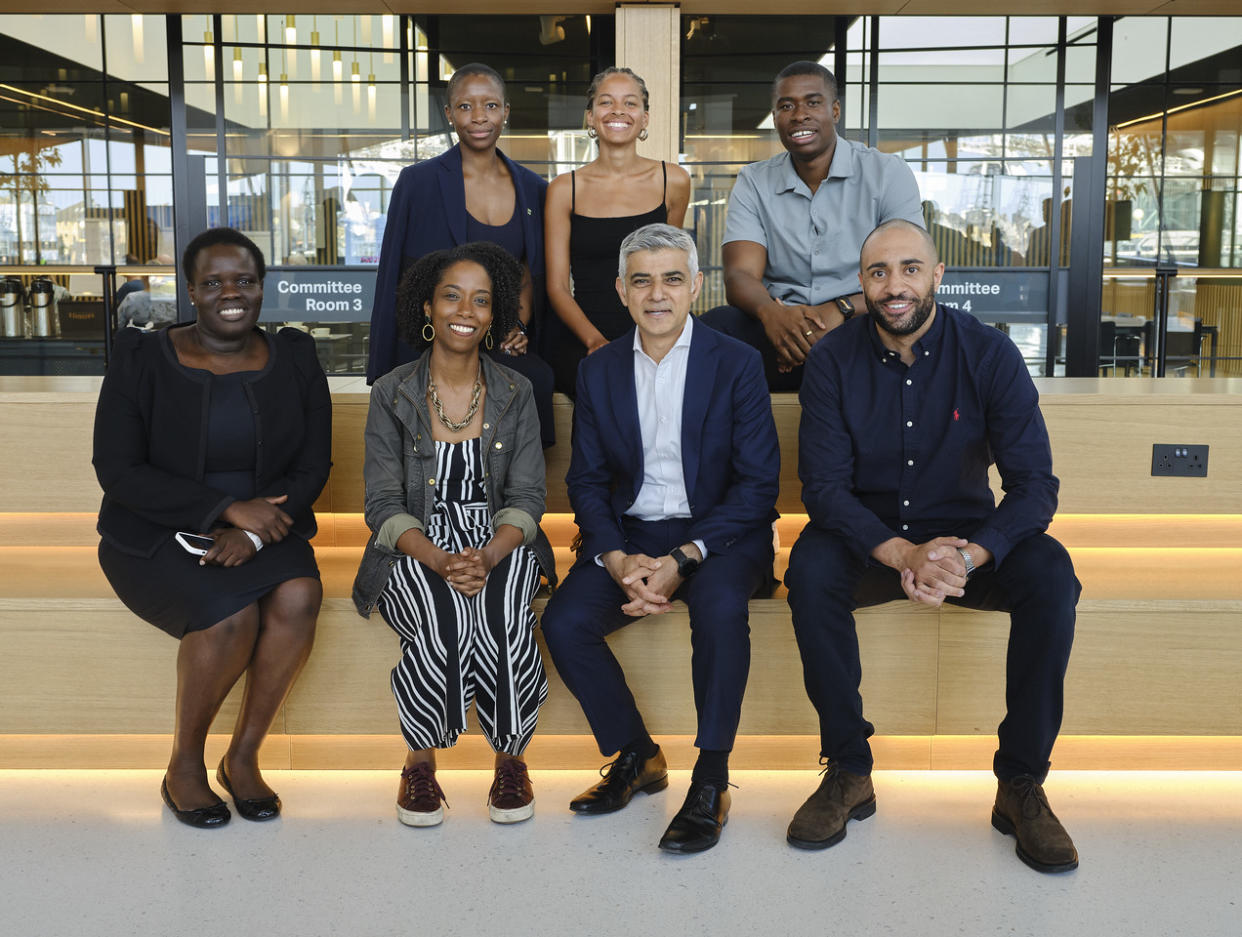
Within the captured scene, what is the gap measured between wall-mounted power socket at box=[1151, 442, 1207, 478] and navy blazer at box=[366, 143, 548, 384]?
1.78 m

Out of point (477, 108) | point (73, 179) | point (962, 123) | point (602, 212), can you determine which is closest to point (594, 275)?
point (602, 212)

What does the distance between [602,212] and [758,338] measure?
1.88 ft

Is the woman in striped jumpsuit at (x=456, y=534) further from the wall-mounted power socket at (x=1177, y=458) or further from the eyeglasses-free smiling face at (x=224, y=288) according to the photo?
the wall-mounted power socket at (x=1177, y=458)

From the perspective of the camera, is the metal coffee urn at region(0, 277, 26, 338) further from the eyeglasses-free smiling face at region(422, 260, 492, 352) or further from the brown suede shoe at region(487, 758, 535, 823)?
the brown suede shoe at region(487, 758, 535, 823)

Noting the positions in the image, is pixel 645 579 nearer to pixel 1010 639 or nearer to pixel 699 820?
pixel 699 820

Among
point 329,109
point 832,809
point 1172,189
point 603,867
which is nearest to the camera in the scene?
point 603,867

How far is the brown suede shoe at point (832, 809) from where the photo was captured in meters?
2.40

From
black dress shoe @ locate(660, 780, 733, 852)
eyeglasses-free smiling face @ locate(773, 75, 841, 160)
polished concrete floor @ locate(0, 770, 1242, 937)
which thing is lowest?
polished concrete floor @ locate(0, 770, 1242, 937)

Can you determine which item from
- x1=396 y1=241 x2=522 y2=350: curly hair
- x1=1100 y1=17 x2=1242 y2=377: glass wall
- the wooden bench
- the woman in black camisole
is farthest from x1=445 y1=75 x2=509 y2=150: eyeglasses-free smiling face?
x1=1100 y1=17 x2=1242 y2=377: glass wall

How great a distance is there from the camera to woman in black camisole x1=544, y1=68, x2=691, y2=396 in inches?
127

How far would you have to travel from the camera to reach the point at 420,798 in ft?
8.27

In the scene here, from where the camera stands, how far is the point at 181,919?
2133 mm

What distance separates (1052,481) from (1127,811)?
79cm

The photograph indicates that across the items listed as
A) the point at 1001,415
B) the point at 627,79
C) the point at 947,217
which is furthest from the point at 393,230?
the point at 947,217
